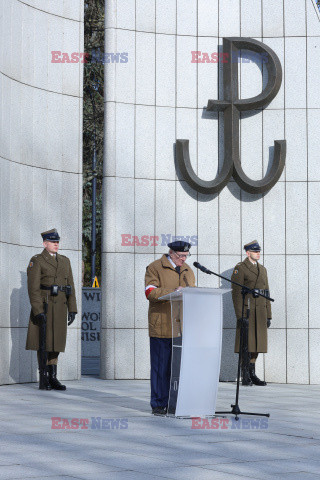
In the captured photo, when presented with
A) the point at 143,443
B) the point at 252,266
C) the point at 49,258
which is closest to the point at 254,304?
the point at 252,266

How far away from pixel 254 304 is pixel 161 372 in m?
4.29

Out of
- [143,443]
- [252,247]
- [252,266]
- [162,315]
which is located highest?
[252,247]

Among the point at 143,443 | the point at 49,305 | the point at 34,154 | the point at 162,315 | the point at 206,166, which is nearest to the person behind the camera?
the point at 143,443

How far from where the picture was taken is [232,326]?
43.1ft

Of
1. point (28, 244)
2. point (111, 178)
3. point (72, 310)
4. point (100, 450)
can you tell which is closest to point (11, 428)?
point (100, 450)

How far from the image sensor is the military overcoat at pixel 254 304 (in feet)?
40.6

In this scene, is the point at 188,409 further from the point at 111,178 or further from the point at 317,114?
the point at 317,114

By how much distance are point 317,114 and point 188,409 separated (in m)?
6.67

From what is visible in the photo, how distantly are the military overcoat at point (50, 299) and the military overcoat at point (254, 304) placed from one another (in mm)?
2438

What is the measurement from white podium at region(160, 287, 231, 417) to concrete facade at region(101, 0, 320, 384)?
4.90 metres

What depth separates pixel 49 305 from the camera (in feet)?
36.9

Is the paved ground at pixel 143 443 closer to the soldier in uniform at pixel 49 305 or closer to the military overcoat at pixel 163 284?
the military overcoat at pixel 163 284

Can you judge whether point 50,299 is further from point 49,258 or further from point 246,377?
point 246,377

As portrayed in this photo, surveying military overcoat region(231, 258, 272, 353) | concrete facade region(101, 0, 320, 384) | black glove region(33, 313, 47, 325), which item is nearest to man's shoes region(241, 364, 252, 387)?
military overcoat region(231, 258, 272, 353)
